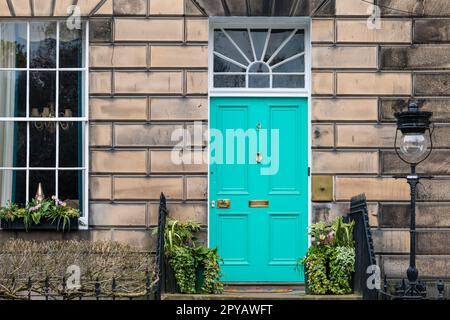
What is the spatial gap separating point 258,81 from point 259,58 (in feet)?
1.05

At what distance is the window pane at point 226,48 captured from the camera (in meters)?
14.2

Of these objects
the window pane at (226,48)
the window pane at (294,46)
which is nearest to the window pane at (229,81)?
the window pane at (226,48)

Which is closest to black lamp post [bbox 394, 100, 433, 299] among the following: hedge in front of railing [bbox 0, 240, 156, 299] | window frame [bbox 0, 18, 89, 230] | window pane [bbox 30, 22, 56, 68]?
hedge in front of railing [bbox 0, 240, 156, 299]

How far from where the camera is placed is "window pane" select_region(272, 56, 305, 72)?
1415cm

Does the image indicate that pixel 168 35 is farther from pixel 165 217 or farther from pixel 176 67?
pixel 165 217

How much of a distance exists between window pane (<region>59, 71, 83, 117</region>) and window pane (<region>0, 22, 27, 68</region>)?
598 millimetres

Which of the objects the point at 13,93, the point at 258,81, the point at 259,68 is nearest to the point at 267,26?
the point at 259,68

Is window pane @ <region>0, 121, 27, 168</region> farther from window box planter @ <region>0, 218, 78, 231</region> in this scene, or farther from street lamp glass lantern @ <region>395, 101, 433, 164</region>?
street lamp glass lantern @ <region>395, 101, 433, 164</region>

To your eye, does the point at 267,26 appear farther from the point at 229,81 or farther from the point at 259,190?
the point at 259,190

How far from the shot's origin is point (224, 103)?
13992 millimetres

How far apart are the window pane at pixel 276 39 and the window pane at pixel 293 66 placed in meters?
0.23

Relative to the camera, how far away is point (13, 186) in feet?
45.6

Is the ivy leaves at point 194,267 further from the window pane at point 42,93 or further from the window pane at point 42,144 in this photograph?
the window pane at point 42,93
